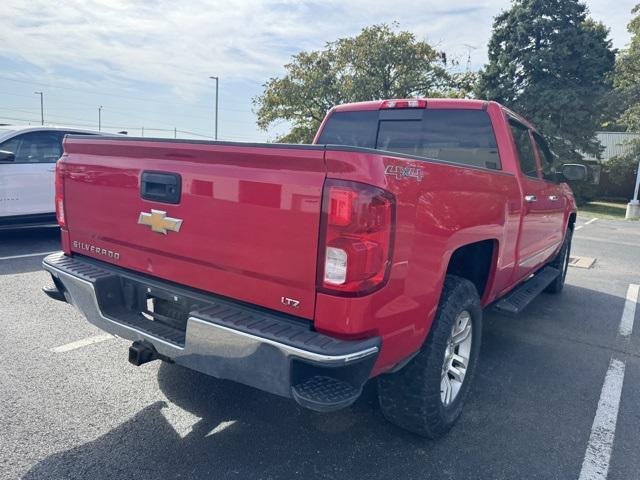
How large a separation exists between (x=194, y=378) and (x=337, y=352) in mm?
1758

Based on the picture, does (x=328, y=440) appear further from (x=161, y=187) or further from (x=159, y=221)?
(x=161, y=187)

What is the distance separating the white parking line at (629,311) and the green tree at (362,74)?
2033cm

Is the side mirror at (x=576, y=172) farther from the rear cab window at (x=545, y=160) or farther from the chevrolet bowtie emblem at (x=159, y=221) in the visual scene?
the chevrolet bowtie emblem at (x=159, y=221)

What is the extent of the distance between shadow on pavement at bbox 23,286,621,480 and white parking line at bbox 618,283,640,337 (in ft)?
5.54

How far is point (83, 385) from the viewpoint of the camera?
10.5 feet

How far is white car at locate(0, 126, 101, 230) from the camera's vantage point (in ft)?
22.9

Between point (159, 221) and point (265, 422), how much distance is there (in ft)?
4.35

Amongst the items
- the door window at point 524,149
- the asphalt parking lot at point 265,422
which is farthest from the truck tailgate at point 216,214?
the door window at point 524,149

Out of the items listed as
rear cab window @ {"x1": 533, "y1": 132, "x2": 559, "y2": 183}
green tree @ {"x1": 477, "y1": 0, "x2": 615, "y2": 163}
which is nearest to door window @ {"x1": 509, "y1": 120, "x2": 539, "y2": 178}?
rear cab window @ {"x1": 533, "y1": 132, "x2": 559, "y2": 183}

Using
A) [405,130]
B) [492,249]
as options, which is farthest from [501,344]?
[405,130]

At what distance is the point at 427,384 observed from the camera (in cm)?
255

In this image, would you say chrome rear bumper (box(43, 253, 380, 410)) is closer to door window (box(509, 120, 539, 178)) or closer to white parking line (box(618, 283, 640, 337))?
door window (box(509, 120, 539, 178))

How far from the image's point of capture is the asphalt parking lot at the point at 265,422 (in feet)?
8.18

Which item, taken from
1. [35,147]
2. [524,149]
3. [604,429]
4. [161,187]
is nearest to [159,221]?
[161,187]
